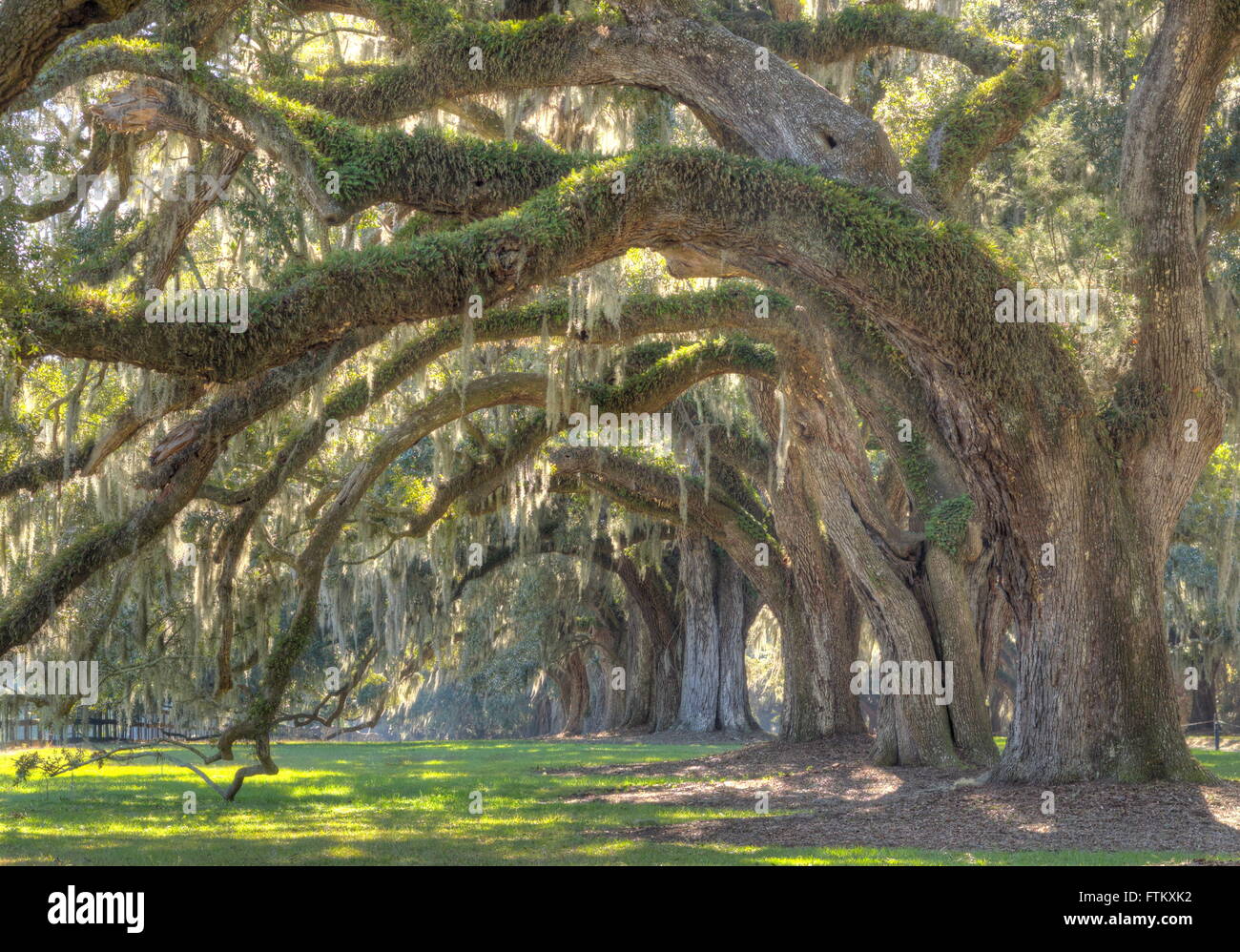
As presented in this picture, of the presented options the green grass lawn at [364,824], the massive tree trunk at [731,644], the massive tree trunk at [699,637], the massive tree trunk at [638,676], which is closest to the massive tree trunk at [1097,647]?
the green grass lawn at [364,824]

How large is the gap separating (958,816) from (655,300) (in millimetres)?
Result: 5766

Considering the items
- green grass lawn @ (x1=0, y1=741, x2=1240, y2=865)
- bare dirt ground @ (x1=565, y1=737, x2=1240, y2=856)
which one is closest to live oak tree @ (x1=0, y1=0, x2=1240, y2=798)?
bare dirt ground @ (x1=565, y1=737, x2=1240, y2=856)

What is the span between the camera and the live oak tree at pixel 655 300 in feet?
27.0

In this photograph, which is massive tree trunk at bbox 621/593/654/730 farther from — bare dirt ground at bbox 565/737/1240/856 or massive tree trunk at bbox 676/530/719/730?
bare dirt ground at bbox 565/737/1240/856

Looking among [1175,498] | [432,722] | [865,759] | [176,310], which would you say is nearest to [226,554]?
[176,310]

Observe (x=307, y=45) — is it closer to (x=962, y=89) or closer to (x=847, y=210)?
(x=962, y=89)

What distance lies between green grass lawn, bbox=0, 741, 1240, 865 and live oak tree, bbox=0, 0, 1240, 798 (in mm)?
1161

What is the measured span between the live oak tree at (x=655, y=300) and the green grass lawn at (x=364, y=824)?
3.81ft

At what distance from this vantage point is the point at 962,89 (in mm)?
14211

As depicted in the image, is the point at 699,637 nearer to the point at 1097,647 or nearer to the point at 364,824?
the point at 1097,647

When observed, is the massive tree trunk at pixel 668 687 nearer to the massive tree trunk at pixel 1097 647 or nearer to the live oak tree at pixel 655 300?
the live oak tree at pixel 655 300

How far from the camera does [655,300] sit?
12125mm

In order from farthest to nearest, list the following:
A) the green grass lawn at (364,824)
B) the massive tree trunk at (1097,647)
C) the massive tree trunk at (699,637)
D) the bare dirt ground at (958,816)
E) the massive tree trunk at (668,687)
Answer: the massive tree trunk at (668,687), the massive tree trunk at (699,637), the massive tree trunk at (1097,647), the bare dirt ground at (958,816), the green grass lawn at (364,824)

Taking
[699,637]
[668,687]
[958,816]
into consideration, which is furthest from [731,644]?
[958,816]
